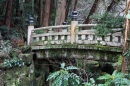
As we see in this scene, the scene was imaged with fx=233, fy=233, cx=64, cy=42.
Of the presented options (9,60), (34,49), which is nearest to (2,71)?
(9,60)

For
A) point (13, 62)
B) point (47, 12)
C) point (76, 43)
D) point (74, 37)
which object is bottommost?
point (13, 62)

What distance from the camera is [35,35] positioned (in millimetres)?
9211

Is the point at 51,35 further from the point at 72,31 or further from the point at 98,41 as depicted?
the point at 98,41

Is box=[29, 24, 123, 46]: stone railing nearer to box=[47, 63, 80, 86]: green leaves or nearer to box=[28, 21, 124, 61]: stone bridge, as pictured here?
box=[28, 21, 124, 61]: stone bridge

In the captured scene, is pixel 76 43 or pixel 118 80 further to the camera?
pixel 76 43

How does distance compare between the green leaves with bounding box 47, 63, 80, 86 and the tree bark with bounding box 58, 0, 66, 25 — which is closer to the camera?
the green leaves with bounding box 47, 63, 80, 86

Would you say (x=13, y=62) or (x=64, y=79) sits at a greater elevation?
(x=64, y=79)

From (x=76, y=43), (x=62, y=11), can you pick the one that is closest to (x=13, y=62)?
(x=76, y=43)

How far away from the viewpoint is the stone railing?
681cm

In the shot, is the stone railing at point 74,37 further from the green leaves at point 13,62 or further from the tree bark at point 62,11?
the green leaves at point 13,62

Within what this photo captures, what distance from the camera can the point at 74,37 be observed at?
7.83 m

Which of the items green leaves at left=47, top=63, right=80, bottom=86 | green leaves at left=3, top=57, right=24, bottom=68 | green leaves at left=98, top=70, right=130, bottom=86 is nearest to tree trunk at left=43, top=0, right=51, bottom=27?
green leaves at left=3, top=57, right=24, bottom=68

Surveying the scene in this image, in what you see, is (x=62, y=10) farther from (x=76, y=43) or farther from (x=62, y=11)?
(x=76, y=43)

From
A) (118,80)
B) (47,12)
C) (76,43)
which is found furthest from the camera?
(47,12)
